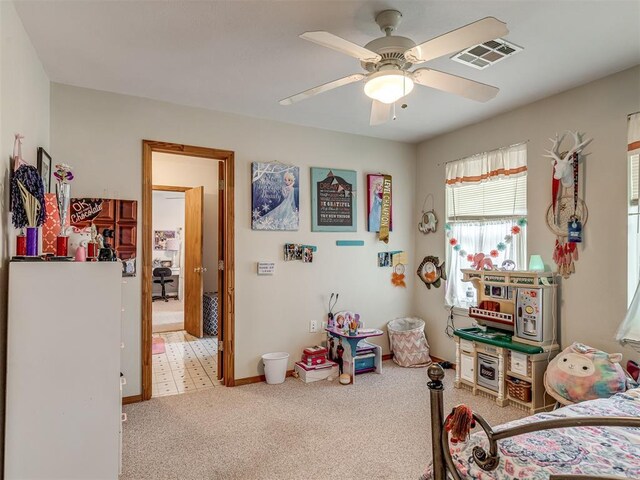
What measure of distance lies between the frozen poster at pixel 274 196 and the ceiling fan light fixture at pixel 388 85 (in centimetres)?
191

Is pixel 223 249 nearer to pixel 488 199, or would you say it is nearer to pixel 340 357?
pixel 340 357

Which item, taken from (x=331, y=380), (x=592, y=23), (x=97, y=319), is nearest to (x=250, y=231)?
(x=331, y=380)

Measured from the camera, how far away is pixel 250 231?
3764mm

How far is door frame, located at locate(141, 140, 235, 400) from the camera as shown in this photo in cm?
328

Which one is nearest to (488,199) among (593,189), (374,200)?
(593,189)

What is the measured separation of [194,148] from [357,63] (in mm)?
1710

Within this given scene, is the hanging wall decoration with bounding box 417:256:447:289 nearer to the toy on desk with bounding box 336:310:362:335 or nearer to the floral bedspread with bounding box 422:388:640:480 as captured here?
the toy on desk with bounding box 336:310:362:335

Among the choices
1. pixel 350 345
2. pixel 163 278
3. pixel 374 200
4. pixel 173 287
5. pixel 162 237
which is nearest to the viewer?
pixel 350 345

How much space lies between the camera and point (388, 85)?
6.64 ft

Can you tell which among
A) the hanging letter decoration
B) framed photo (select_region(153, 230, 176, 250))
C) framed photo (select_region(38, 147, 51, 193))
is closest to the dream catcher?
the hanging letter decoration

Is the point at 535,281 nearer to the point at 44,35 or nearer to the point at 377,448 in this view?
the point at 377,448

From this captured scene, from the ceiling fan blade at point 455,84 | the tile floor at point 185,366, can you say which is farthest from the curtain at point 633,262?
the tile floor at point 185,366

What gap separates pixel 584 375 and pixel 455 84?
211cm

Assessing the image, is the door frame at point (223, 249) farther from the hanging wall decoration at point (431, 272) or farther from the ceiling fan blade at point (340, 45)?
the hanging wall decoration at point (431, 272)
